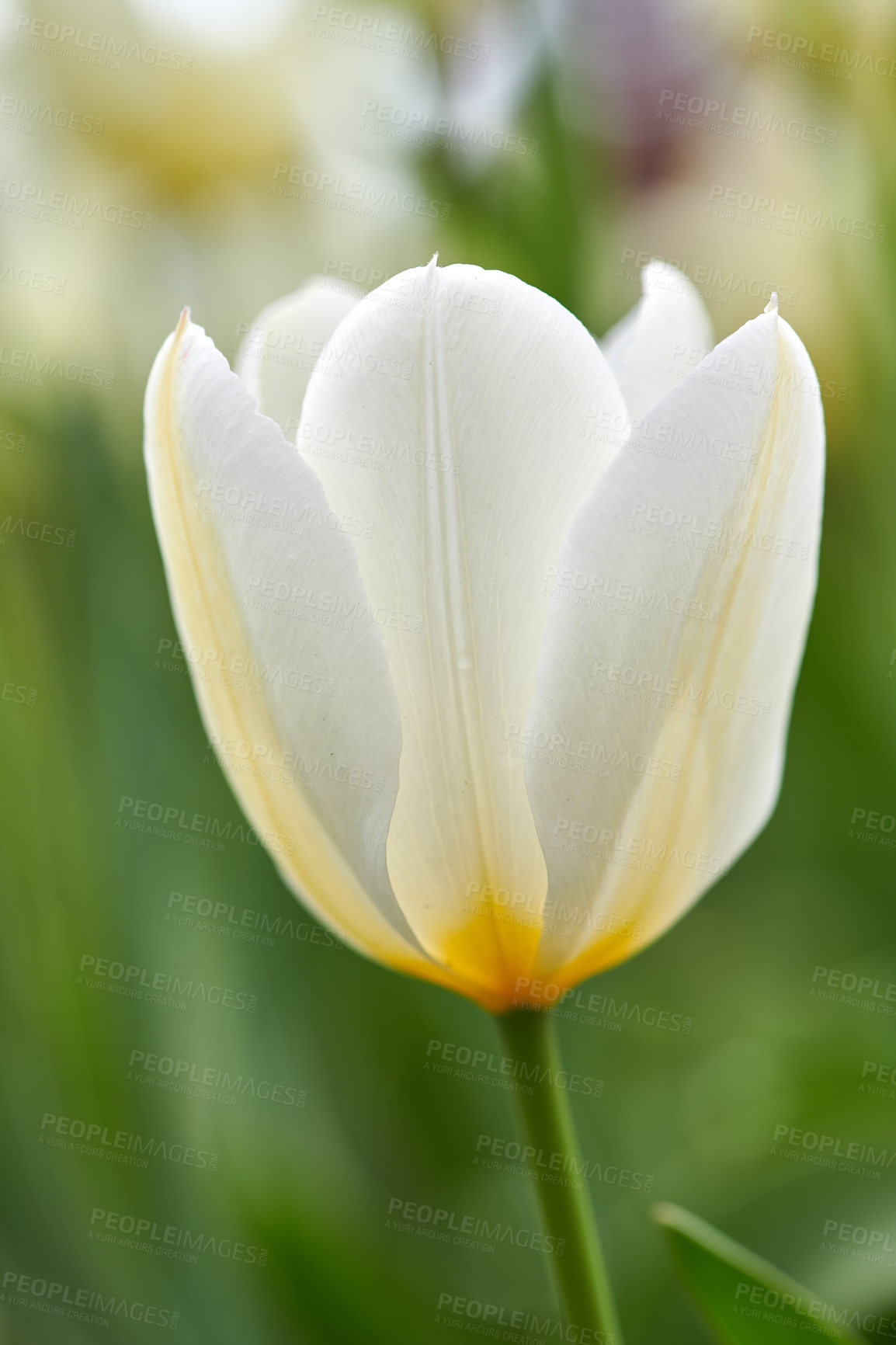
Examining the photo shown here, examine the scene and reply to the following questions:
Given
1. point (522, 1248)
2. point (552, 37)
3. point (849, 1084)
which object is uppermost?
point (552, 37)

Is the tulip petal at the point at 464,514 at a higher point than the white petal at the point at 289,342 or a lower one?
lower

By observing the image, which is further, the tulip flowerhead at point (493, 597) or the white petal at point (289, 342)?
the white petal at point (289, 342)

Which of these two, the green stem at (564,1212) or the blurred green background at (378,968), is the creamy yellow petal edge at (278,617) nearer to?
the green stem at (564,1212)

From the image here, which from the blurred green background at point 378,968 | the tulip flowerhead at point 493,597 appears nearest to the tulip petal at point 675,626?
the tulip flowerhead at point 493,597

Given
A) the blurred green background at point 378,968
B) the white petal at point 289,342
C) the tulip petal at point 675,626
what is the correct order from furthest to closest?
the blurred green background at point 378,968
the white petal at point 289,342
the tulip petal at point 675,626

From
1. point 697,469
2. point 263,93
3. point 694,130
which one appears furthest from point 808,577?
point 263,93

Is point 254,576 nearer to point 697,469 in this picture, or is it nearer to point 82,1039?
point 697,469

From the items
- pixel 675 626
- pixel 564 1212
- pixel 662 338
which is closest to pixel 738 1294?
pixel 564 1212

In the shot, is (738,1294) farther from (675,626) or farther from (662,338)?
(662,338)
